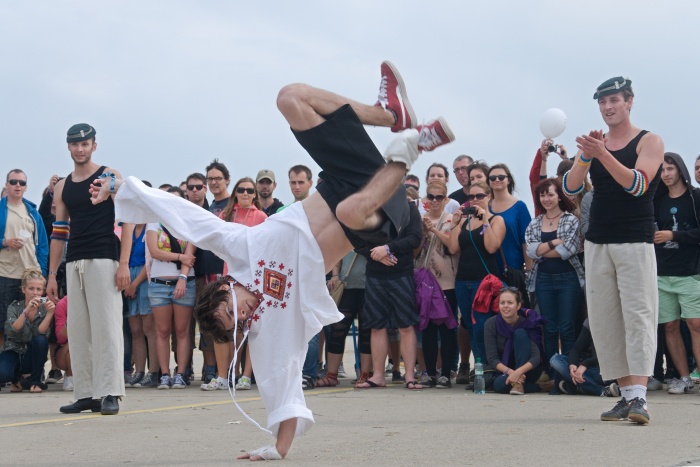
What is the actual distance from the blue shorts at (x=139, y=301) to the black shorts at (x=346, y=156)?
250 inches

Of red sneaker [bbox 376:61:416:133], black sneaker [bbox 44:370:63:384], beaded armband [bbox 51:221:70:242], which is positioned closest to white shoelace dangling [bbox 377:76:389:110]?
red sneaker [bbox 376:61:416:133]

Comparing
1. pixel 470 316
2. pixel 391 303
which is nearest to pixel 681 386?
pixel 470 316

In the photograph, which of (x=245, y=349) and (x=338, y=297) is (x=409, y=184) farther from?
(x=245, y=349)

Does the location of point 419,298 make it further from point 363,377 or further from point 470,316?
point 363,377

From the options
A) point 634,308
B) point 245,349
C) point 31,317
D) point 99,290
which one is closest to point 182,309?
point 245,349

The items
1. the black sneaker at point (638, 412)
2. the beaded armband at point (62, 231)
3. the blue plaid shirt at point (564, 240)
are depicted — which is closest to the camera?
the black sneaker at point (638, 412)

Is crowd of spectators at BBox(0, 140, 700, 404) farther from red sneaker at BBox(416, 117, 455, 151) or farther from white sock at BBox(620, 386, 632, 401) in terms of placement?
red sneaker at BBox(416, 117, 455, 151)

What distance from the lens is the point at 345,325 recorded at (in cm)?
1105

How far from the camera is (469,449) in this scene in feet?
18.8

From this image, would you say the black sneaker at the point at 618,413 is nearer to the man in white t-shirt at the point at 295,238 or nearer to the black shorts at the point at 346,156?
the man in white t-shirt at the point at 295,238

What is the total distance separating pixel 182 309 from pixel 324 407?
10.2 ft

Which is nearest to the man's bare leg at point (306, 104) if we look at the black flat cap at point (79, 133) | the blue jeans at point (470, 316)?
the black flat cap at point (79, 133)

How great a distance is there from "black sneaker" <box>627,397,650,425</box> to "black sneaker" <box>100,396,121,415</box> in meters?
4.19

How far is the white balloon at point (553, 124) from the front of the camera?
981 cm
